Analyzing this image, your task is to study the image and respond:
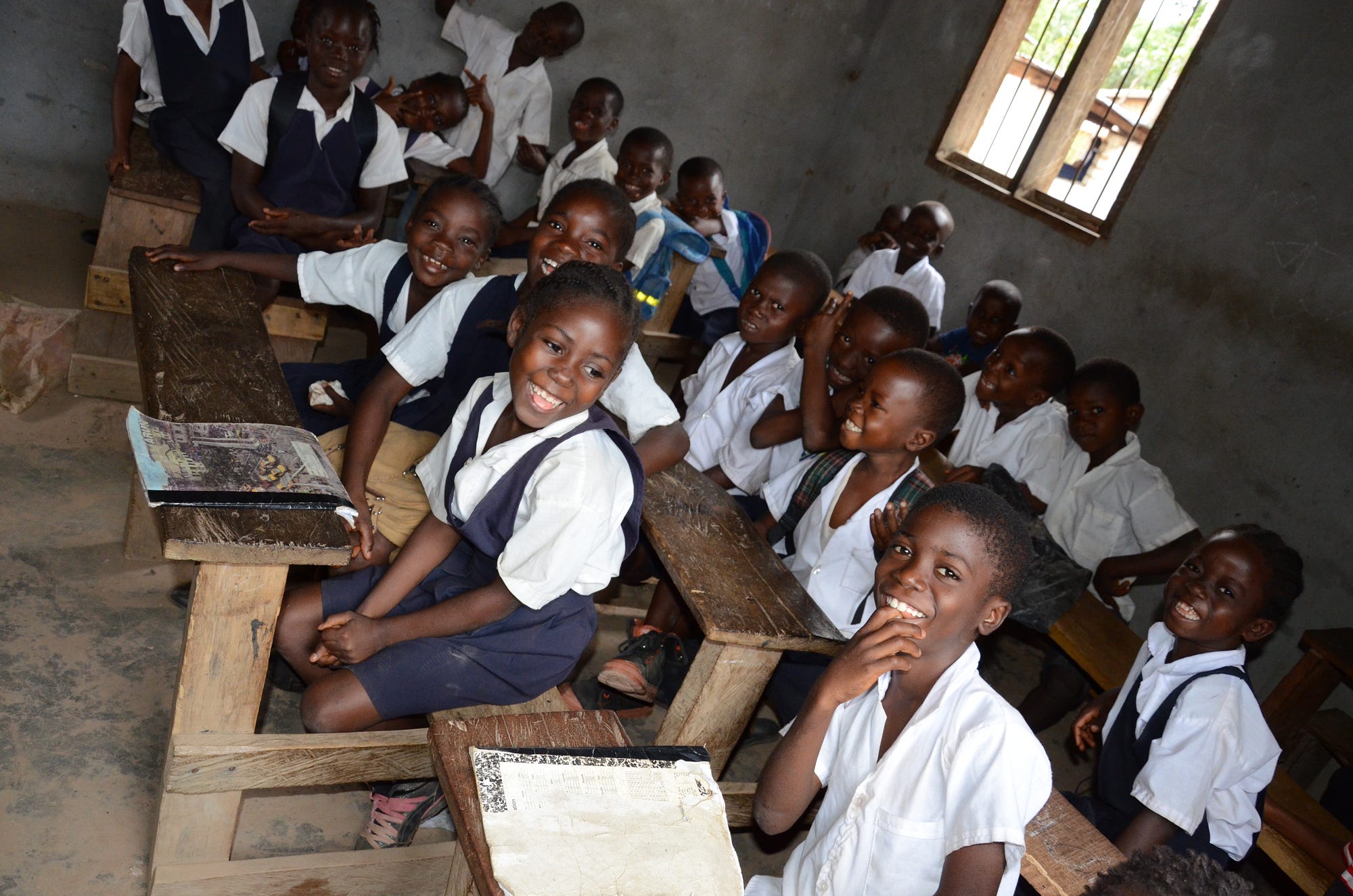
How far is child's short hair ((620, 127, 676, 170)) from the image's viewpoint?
14.4 feet

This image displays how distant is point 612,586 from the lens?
3352 millimetres

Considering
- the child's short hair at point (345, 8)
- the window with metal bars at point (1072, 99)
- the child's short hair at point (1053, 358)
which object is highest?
the window with metal bars at point (1072, 99)

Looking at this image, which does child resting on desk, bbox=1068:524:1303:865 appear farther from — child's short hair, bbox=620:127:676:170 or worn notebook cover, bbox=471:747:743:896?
child's short hair, bbox=620:127:676:170

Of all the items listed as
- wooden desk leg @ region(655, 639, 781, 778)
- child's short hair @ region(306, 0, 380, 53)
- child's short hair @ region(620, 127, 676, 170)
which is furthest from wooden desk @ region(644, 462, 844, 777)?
child's short hair @ region(620, 127, 676, 170)

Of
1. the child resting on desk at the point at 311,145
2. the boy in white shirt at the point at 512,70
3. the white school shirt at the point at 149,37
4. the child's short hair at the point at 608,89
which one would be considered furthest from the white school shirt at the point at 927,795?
the boy in white shirt at the point at 512,70

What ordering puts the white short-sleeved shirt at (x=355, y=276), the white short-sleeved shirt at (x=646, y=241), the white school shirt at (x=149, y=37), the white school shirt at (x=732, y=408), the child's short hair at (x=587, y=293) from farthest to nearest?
the white short-sleeved shirt at (x=646, y=241) < the white school shirt at (x=149, y=37) < the white school shirt at (x=732, y=408) < the white short-sleeved shirt at (x=355, y=276) < the child's short hair at (x=587, y=293)

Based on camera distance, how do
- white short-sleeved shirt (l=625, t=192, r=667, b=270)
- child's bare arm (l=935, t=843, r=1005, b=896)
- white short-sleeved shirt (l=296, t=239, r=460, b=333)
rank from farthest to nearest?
white short-sleeved shirt (l=625, t=192, r=667, b=270)
white short-sleeved shirt (l=296, t=239, r=460, b=333)
child's bare arm (l=935, t=843, r=1005, b=896)

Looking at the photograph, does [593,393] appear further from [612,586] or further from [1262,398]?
[1262,398]

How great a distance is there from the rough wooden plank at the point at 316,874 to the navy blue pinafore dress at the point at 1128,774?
1364 millimetres

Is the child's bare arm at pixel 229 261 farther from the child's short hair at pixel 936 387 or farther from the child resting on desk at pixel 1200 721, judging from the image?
the child resting on desk at pixel 1200 721

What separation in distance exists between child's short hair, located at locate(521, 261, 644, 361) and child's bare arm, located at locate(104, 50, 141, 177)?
7.90ft

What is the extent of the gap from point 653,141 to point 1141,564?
265cm

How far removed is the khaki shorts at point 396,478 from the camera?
2277mm

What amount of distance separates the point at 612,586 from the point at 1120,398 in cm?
190
